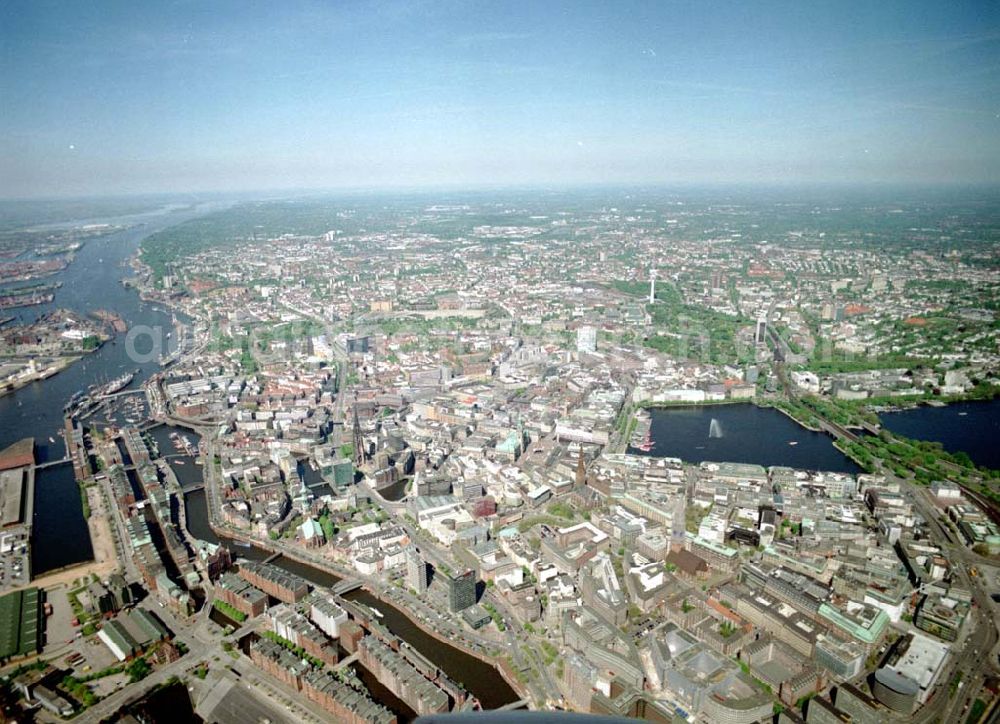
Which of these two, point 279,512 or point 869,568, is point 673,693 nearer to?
point 869,568

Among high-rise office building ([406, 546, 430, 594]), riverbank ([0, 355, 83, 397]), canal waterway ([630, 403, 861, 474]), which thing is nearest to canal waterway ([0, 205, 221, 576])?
riverbank ([0, 355, 83, 397])

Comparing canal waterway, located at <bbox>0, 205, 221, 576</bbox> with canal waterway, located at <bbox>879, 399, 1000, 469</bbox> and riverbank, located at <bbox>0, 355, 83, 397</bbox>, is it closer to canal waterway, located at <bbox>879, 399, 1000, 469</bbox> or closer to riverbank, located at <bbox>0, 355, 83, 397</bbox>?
riverbank, located at <bbox>0, 355, 83, 397</bbox>

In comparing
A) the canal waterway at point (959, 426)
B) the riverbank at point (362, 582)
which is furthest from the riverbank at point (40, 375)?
the canal waterway at point (959, 426)

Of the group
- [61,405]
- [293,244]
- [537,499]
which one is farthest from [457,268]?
[537,499]

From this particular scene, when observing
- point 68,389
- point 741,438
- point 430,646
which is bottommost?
point 430,646

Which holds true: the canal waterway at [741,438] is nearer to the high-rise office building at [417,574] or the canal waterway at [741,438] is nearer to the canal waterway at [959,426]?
the canal waterway at [959,426]

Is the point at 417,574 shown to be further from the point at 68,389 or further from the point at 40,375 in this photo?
the point at 40,375

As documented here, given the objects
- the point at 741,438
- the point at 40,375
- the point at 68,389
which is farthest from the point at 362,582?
the point at 40,375
